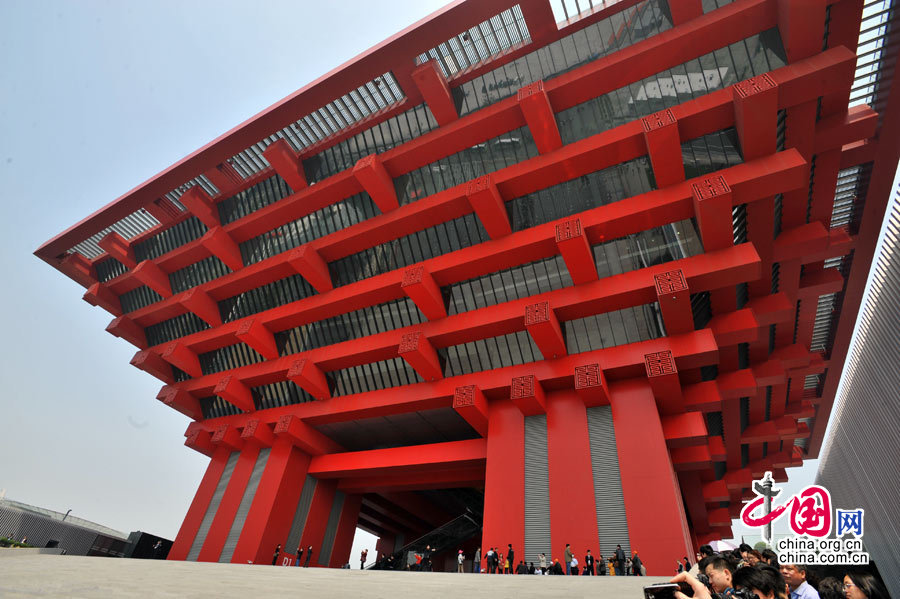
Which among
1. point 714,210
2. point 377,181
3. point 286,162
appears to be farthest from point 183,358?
point 714,210

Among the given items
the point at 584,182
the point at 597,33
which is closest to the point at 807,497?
the point at 584,182

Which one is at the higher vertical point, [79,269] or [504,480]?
[79,269]

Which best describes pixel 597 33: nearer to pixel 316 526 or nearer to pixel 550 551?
pixel 550 551

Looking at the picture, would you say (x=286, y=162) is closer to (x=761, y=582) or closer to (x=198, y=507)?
(x=198, y=507)

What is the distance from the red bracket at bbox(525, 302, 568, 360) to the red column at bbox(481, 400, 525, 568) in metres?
2.87

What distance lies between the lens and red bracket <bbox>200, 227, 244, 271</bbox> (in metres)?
21.7

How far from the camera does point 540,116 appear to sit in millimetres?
16000

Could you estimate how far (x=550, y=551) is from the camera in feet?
46.6

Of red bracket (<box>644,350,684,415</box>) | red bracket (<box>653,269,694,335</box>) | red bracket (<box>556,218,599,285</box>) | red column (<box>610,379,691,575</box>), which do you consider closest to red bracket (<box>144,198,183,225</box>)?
red bracket (<box>556,218,599,285</box>)

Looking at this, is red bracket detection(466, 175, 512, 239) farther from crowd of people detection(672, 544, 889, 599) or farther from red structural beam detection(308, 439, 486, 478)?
crowd of people detection(672, 544, 889, 599)

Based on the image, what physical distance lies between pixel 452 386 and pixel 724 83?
14.3 meters

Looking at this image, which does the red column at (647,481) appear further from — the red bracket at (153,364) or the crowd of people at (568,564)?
the red bracket at (153,364)

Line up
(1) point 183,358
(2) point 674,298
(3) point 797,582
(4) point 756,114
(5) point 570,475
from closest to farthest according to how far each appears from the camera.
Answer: (3) point 797,582 < (4) point 756,114 < (2) point 674,298 < (5) point 570,475 < (1) point 183,358

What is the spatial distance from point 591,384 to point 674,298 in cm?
380
